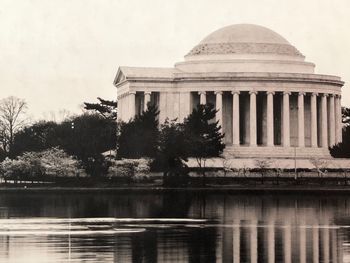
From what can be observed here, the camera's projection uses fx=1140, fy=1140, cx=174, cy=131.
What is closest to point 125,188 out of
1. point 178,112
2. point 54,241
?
point 178,112

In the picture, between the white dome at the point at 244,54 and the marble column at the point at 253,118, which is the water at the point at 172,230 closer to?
the marble column at the point at 253,118

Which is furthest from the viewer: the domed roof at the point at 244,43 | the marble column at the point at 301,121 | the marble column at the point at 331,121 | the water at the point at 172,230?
the marble column at the point at 331,121

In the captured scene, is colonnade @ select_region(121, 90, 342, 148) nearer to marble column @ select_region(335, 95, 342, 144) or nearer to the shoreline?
marble column @ select_region(335, 95, 342, 144)

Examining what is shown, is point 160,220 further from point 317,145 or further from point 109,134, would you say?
point 317,145

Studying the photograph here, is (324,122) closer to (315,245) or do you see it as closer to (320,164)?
(320,164)

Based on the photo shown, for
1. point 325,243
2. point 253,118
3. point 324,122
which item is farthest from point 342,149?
point 325,243

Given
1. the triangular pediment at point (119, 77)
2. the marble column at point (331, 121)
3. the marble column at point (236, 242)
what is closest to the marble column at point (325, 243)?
the marble column at point (236, 242)
